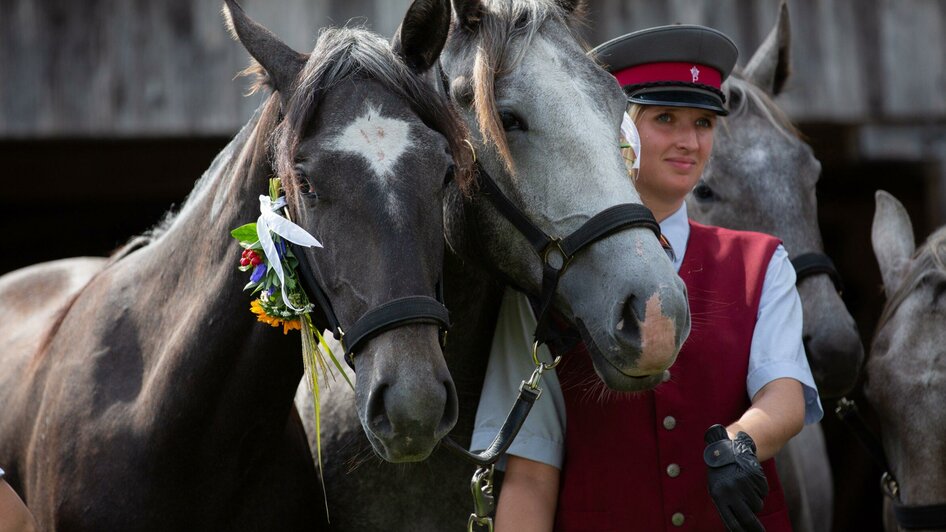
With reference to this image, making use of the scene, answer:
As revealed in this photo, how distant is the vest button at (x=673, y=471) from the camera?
2.71 metres

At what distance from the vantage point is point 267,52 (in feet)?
8.80

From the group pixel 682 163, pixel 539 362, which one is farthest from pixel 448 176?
pixel 682 163

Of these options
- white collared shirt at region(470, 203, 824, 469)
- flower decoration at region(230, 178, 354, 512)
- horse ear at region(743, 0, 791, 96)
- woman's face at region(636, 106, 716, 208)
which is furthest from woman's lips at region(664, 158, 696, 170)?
horse ear at region(743, 0, 791, 96)

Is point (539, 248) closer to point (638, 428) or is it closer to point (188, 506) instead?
point (638, 428)

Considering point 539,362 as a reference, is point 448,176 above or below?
above

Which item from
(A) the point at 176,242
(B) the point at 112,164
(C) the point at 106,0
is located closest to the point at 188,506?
(A) the point at 176,242

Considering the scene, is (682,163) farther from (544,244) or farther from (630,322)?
(630,322)

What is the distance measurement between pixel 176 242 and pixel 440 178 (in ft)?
3.24

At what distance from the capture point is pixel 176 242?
3.12m

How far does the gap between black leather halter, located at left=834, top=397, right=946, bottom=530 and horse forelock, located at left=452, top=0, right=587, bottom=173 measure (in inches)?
63.2

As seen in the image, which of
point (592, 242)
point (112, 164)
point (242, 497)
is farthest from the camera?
point (112, 164)

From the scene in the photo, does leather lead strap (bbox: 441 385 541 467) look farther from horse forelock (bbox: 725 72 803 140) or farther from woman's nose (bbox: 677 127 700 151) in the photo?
horse forelock (bbox: 725 72 803 140)

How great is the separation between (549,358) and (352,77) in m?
0.96

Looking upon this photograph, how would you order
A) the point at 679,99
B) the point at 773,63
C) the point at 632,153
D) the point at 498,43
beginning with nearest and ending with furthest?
the point at 498,43 → the point at 632,153 → the point at 679,99 → the point at 773,63
